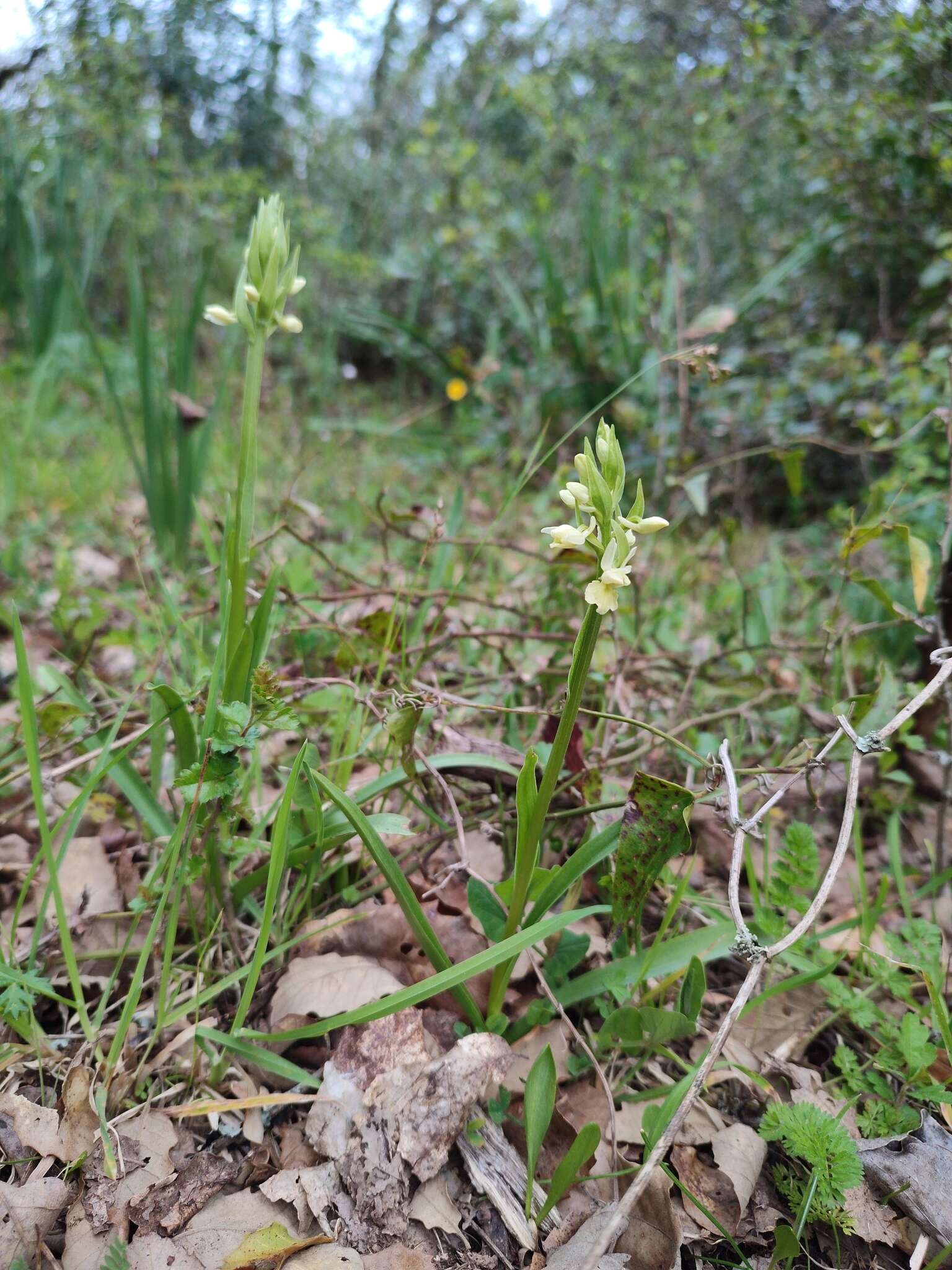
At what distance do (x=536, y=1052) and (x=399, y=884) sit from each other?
317 mm

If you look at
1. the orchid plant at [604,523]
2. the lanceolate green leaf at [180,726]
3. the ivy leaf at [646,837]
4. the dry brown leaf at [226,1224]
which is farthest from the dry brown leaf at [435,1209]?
the orchid plant at [604,523]

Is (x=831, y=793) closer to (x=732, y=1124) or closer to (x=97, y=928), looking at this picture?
(x=732, y=1124)

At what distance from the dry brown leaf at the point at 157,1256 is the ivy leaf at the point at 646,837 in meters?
0.53

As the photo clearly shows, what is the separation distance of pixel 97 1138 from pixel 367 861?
0.42m

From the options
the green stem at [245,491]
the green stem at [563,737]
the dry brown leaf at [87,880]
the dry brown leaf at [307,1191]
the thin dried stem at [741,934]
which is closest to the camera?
the thin dried stem at [741,934]

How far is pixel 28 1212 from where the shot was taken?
27.6 inches

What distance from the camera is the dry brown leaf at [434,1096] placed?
778mm

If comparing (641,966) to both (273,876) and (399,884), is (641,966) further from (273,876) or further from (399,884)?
(273,876)

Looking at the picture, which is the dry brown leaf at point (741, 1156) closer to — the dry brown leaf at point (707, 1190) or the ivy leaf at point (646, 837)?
the dry brown leaf at point (707, 1190)

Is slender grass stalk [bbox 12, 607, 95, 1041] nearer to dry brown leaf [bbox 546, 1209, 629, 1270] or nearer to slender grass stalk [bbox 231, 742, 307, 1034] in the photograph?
slender grass stalk [bbox 231, 742, 307, 1034]

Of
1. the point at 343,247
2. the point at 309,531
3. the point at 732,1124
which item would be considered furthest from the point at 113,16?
the point at 732,1124

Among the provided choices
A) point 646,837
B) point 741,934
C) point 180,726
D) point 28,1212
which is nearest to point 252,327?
point 180,726

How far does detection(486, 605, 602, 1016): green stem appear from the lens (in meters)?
0.65

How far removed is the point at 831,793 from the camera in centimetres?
140
